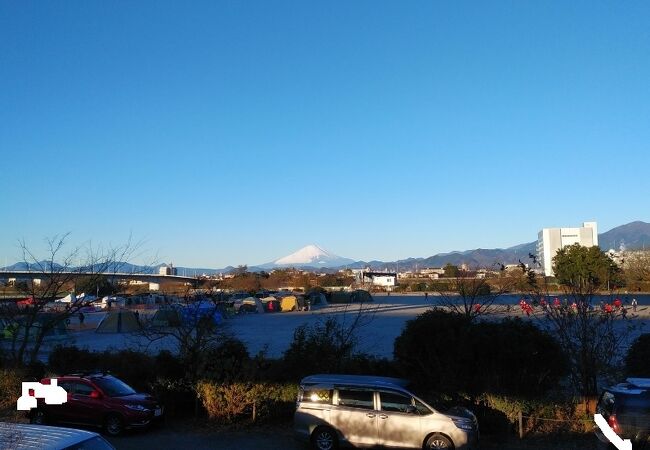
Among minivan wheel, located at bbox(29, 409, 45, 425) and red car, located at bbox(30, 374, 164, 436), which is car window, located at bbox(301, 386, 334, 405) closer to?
red car, located at bbox(30, 374, 164, 436)

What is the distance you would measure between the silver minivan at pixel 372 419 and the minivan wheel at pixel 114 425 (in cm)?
399

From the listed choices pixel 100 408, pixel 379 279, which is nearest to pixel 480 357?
pixel 100 408

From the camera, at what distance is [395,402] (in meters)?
10.6

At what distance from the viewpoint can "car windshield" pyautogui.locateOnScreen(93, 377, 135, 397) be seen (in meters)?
12.7

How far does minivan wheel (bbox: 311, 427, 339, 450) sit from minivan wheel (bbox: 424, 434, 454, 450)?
1.71 meters

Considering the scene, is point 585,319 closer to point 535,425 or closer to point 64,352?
point 535,425

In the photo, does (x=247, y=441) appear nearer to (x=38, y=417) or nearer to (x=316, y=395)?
(x=316, y=395)

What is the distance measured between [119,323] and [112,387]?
31.4 metres

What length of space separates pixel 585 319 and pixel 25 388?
12.2m

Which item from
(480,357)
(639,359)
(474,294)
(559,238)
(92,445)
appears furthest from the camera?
(559,238)

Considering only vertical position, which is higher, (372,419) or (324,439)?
(372,419)

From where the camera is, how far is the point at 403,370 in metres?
14.3

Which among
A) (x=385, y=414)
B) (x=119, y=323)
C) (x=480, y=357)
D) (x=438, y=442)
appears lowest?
(x=119, y=323)

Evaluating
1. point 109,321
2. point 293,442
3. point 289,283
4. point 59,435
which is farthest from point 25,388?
point 289,283
